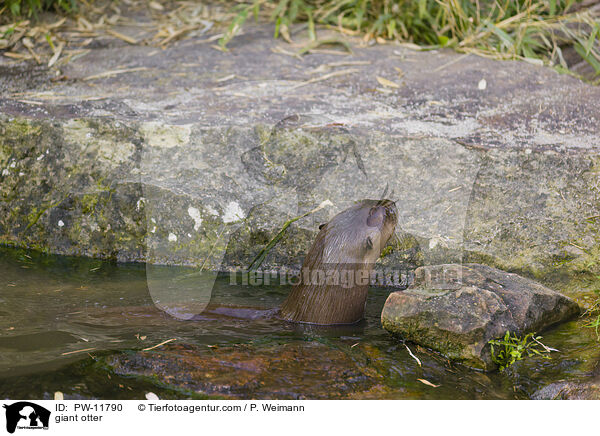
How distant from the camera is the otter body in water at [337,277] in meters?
2.83

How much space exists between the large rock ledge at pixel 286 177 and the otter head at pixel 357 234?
0.91ft

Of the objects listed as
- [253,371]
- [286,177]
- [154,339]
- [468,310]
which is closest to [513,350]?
[468,310]

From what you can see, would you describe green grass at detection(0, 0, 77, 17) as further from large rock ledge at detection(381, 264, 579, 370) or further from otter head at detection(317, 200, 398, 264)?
large rock ledge at detection(381, 264, 579, 370)

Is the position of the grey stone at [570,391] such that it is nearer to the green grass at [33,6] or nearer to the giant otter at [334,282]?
the giant otter at [334,282]

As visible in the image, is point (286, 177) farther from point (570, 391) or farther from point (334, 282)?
point (570, 391)

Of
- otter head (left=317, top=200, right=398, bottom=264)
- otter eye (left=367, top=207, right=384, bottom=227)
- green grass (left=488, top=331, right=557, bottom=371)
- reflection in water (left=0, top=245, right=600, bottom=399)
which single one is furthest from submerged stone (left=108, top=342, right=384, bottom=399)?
otter eye (left=367, top=207, right=384, bottom=227)

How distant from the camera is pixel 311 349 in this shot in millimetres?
2377

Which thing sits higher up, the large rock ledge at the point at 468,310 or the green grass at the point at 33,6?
the green grass at the point at 33,6

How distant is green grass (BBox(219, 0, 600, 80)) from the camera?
4734 millimetres

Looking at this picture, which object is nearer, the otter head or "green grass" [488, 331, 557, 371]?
"green grass" [488, 331, 557, 371]
